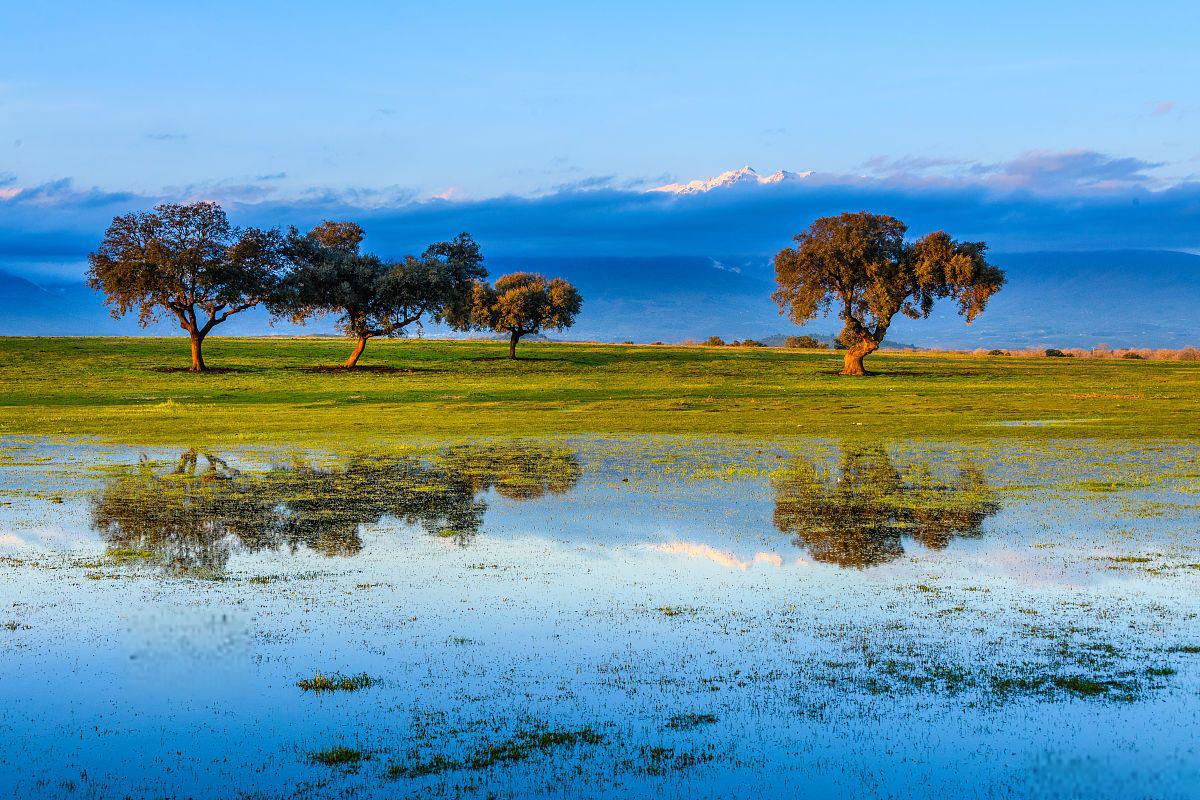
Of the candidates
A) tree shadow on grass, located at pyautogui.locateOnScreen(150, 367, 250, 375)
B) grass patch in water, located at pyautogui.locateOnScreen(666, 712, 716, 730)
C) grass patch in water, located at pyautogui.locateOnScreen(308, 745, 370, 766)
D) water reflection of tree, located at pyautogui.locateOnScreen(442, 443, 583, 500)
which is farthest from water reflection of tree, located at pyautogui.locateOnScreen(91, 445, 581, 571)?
tree shadow on grass, located at pyautogui.locateOnScreen(150, 367, 250, 375)

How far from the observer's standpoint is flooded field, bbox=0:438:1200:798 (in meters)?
8.30

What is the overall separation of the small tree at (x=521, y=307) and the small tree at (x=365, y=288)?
33.9ft

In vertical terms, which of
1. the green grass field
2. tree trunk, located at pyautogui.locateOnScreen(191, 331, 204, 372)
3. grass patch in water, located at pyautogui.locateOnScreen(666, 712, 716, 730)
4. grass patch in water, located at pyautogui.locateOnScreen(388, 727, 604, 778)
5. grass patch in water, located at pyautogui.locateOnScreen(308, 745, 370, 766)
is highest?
tree trunk, located at pyautogui.locateOnScreen(191, 331, 204, 372)

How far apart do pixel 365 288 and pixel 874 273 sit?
40.6 meters

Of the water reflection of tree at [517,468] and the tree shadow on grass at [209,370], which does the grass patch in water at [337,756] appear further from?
the tree shadow on grass at [209,370]

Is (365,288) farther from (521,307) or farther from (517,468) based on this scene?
(517,468)

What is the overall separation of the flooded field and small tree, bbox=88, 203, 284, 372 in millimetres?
A: 58881

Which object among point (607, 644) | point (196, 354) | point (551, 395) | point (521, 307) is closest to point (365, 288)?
point (196, 354)

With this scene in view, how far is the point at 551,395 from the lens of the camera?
6250 cm

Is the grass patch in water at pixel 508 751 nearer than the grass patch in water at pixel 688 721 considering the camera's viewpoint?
Yes

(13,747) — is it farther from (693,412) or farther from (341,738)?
(693,412)

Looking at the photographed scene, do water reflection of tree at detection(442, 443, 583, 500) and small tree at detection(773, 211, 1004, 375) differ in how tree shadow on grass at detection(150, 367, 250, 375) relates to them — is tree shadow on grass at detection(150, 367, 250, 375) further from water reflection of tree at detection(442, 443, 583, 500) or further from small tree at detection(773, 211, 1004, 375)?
water reflection of tree at detection(442, 443, 583, 500)

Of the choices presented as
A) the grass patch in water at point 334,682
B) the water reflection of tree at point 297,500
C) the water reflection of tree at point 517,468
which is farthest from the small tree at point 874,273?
the grass patch in water at point 334,682

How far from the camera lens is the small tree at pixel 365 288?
86.5m
